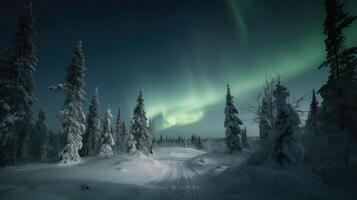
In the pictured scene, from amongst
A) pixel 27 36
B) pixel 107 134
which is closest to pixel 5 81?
pixel 27 36

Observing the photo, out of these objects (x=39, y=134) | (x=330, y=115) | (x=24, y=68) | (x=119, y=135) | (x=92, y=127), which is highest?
(x=24, y=68)

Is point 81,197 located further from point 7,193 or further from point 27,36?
point 27,36

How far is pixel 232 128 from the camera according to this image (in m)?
40.9

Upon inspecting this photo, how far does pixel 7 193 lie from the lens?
911cm

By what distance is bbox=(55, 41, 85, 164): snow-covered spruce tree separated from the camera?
25.2 meters

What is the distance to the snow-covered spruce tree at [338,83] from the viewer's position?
1565 centimetres

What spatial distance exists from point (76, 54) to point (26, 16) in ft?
23.8

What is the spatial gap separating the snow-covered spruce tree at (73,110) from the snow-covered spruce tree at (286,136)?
2415 cm

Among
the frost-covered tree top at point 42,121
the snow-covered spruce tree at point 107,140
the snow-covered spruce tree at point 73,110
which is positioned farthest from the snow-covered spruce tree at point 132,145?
the frost-covered tree top at point 42,121

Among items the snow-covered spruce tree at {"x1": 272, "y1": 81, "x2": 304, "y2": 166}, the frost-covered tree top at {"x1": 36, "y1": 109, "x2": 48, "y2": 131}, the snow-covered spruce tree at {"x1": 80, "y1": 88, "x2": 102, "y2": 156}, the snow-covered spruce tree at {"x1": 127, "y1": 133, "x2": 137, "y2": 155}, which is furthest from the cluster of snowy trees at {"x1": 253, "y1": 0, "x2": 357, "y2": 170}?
the frost-covered tree top at {"x1": 36, "y1": 109, "x2": 48, "y2": 131}

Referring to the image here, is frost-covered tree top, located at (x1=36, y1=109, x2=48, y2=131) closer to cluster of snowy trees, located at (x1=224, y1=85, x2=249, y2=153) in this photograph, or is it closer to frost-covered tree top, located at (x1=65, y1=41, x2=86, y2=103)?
frost-covered tree top, located at (x1=65, y1=41, x2=86, y2=103)

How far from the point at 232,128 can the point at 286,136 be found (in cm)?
2685

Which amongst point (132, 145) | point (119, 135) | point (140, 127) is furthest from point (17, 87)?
point (119, 135)

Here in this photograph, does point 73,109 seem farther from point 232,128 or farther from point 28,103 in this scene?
point 232,128
